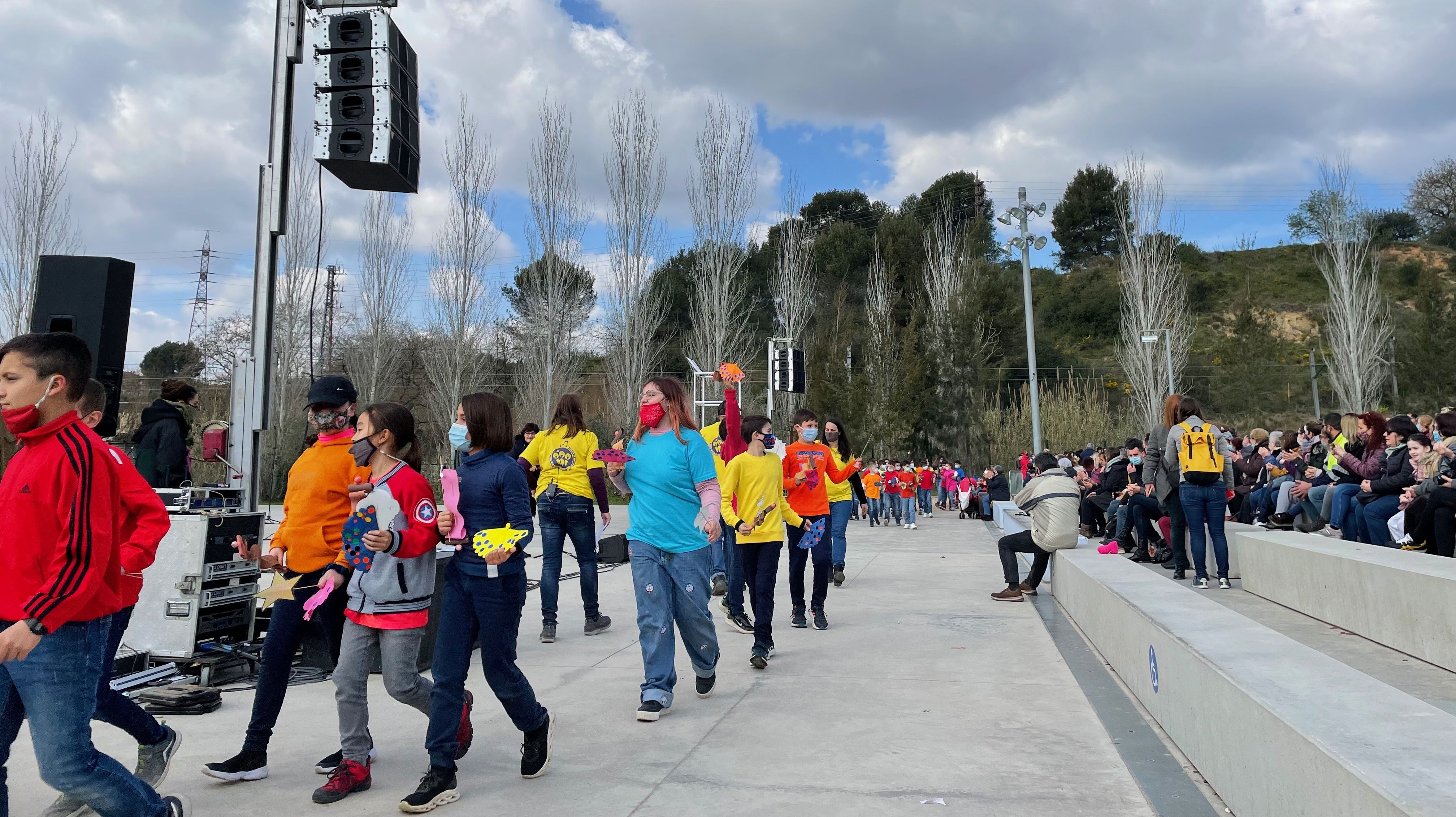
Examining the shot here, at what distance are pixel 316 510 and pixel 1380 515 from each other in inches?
366

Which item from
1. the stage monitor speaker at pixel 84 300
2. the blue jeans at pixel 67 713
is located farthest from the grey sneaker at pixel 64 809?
the stage monitor speaker at pixel 84 300

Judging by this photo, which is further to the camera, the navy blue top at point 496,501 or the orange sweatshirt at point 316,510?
the orange sweatshirt at point 316,510

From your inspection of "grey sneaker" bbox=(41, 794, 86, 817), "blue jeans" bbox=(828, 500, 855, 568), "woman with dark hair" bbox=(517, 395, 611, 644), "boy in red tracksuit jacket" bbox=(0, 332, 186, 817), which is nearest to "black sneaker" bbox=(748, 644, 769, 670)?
"woman with dark hair" bbox=(517, 395, 611, 644)

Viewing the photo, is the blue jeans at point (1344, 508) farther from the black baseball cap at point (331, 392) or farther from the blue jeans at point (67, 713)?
the blue jeans at point (67, 713)

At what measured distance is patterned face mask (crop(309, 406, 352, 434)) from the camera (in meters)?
4.60

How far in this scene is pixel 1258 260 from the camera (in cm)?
7494

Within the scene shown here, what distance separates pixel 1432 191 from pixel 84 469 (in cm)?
8252

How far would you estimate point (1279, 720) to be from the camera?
289 cm

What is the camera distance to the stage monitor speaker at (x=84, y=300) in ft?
20.9

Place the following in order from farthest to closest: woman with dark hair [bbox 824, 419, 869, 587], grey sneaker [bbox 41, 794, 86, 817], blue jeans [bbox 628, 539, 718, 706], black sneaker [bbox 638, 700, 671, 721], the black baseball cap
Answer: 1. woman with dark hair [bbox 824, 419, 869, 587]
2. blue jeans [bbox 628, 539, 718, 706]
3. black sneaker [bbox 638, 700, 671, 721]
4. the black baseball cap
5. grey sneaker [bbox 41, 794, 86, 817]

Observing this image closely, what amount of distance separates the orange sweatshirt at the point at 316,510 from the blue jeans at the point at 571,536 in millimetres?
3138

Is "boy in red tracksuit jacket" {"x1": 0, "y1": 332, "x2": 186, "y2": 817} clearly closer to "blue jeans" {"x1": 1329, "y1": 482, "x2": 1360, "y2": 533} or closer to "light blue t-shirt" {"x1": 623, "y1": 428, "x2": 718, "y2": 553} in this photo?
"light blue t-shirt" {"x1": 623, "y1": 428, "x2": 718, "y2": 553}

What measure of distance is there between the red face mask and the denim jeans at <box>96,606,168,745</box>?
257 centimetres

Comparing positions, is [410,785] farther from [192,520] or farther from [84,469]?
[192,520]
